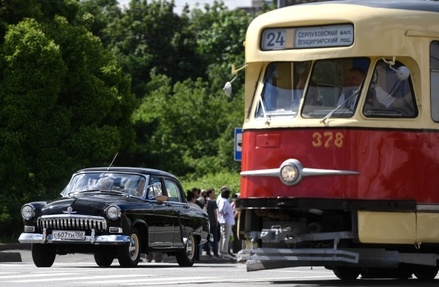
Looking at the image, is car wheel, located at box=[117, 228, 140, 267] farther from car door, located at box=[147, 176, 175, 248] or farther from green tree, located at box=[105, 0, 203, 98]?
green tree, located at box=[105, 0, 203, 98]

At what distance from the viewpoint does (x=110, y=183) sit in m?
25.9

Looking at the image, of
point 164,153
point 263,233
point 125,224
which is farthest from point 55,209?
point 164,153

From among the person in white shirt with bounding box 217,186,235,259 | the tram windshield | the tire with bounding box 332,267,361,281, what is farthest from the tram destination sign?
the person in white shirt with bounding box 217,186,235,259

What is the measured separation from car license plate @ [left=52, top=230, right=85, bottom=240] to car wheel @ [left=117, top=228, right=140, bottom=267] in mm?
692

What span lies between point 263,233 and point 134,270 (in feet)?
19.9

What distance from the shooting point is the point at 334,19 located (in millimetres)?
17516

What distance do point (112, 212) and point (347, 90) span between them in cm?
796

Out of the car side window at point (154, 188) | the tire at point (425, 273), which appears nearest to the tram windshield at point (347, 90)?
the tire at point (425, 273)

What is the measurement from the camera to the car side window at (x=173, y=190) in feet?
89.1

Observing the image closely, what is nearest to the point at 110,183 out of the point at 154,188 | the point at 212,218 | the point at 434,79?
the point at 154,188

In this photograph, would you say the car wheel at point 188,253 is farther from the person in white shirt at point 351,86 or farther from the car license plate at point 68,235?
the person in white shirt at point 351,86

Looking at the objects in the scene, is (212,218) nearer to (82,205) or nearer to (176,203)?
(176,203)

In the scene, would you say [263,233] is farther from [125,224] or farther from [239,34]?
[239,34]

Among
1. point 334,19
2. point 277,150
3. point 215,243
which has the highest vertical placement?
point 334,19
